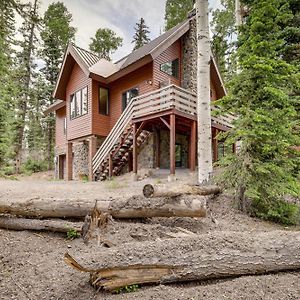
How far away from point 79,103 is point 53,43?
1166 cm

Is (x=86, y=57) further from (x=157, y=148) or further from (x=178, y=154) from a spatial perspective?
(x=178, y=154)

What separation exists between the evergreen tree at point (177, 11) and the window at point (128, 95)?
12051 mm

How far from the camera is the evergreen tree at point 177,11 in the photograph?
23.1 meters

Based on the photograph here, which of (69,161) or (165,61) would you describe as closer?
(165,61)

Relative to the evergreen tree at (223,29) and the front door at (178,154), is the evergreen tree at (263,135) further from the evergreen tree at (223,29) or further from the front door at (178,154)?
the evergreen tree at (223,29)

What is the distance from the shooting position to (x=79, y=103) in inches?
619

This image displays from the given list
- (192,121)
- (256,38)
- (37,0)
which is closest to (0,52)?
(256,38)

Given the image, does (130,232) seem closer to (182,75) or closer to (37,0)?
(182,75)

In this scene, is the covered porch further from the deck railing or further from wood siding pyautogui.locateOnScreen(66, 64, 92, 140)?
wood siding pyautogui.locateOnScreen(66, 64, 92, 140)

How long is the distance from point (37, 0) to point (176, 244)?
24777mm

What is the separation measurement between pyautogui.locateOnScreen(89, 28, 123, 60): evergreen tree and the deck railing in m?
17.6

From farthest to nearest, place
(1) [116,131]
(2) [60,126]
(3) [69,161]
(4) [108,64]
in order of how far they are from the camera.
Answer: (2) [60,126]
(3) [69,161]
(4) [108,64]
(1) [116,131]

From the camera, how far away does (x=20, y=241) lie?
3.75 m

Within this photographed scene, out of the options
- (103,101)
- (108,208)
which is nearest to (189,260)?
(108,208)
